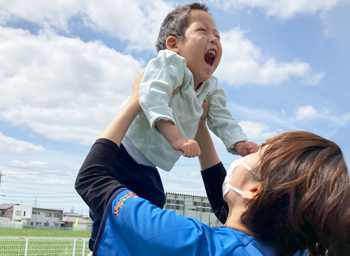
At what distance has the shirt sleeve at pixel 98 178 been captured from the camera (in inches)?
39.7

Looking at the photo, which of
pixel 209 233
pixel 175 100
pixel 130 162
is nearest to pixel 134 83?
pixel 175 100

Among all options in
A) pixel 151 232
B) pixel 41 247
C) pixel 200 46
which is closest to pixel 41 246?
pixel 41 247

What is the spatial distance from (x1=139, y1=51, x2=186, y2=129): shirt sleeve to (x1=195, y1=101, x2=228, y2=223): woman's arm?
33 centimetres

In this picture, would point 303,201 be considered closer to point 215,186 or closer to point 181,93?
point 215,186

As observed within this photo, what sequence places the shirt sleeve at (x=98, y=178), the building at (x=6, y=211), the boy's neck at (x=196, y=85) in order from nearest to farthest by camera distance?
the shirt sleeve at (x=98, y=178)
the boy's neck at (x=196, y=85)
the building at (x=6, y=211)

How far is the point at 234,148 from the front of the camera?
1.69m

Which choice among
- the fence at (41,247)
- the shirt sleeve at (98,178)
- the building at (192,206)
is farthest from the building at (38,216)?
the shirt sleeve at (98,178)

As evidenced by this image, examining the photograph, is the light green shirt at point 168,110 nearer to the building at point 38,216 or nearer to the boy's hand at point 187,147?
the boy's hand at point 187,147

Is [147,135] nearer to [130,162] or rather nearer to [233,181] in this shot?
[130,162]

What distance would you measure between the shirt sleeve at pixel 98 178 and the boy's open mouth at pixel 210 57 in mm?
730

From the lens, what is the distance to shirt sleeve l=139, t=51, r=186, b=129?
1354mm

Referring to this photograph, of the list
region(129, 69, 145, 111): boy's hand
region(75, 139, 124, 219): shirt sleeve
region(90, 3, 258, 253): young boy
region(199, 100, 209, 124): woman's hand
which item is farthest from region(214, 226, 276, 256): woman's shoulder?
region(199, 100, 209, 124): woman's hand

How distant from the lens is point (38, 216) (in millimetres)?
60719

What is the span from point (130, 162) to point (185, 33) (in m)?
0.63
